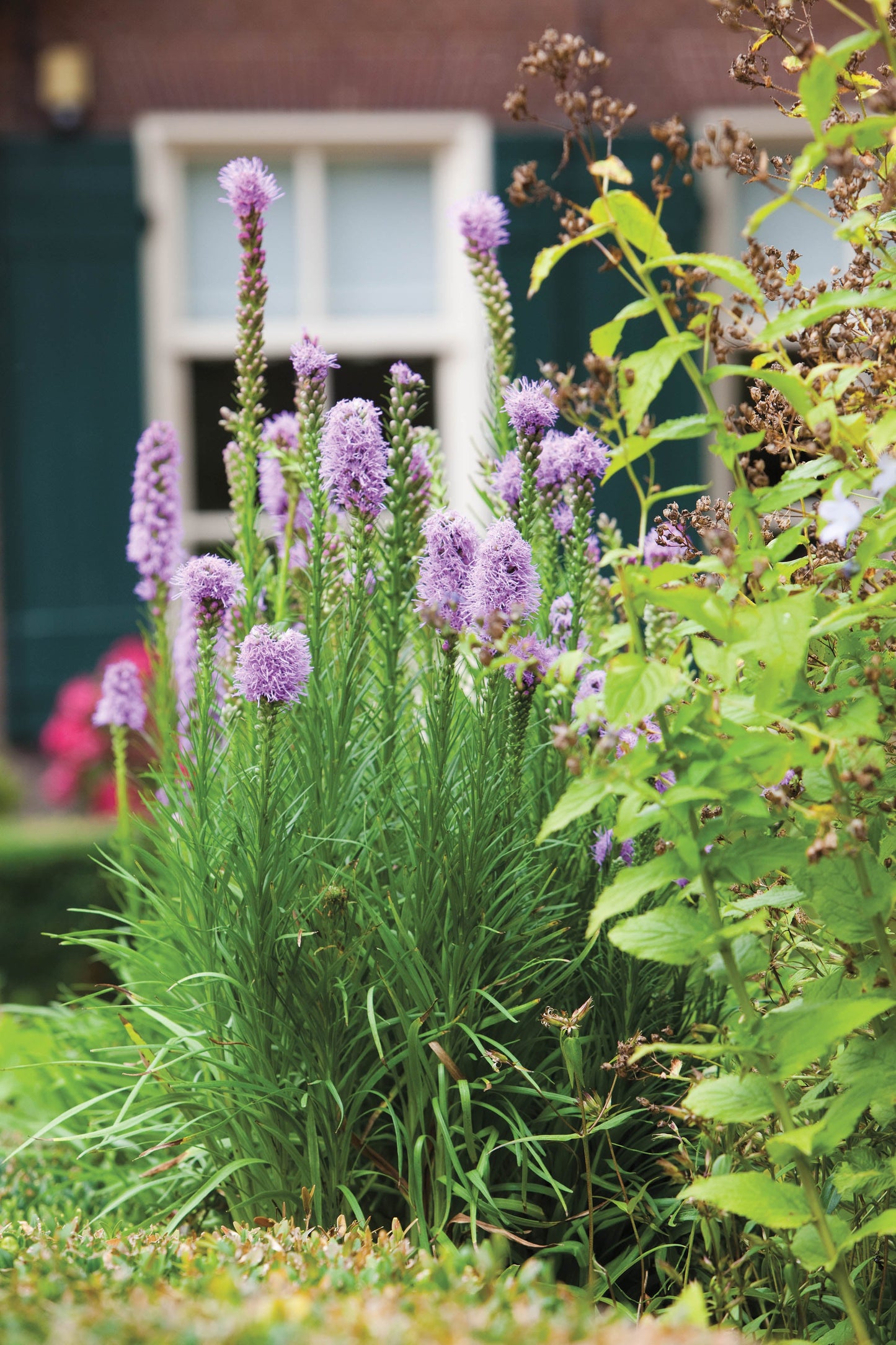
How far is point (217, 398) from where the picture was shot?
6.43 meters

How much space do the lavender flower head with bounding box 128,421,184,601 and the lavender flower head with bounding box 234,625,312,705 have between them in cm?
86

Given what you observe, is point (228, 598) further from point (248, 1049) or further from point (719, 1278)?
point (719, 1278)

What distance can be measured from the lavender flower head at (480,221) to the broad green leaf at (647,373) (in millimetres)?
810

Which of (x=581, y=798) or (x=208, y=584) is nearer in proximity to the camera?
(x=581, y=798)

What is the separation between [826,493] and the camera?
1.50 m

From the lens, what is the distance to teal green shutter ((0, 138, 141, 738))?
19.8 feet

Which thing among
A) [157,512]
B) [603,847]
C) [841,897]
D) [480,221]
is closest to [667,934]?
[841,897]

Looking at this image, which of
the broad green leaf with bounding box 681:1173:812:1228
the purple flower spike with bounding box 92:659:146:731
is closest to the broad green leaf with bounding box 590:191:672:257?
the broad green leaf with bounding box 681:1173:812:1228

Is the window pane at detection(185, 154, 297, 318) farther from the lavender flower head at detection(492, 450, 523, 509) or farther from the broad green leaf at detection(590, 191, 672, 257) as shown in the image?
the broad green leaf at detection(590, 191, 672, 257)

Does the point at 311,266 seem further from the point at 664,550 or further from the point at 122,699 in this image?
the point at 664,550

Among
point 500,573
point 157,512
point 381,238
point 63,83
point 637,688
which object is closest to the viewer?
point 637,688

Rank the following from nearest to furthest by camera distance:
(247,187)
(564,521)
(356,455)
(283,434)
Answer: (356,455), (247,187), (564,521), (283,434)

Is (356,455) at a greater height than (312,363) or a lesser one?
lesser

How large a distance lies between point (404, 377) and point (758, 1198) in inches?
41.8
